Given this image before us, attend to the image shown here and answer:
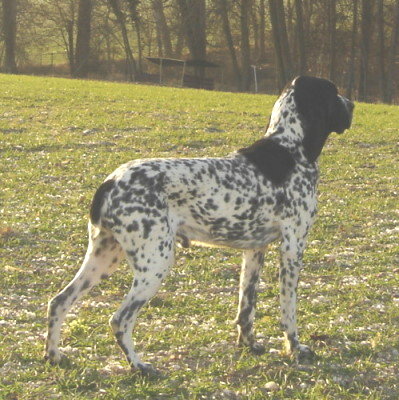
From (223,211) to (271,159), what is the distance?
0.77 metres

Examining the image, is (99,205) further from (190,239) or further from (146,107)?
(146,107)

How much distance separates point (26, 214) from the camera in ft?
39.0

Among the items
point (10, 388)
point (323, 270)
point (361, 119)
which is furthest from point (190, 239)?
point (361, 119)

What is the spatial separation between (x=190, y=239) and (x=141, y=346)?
115 cm

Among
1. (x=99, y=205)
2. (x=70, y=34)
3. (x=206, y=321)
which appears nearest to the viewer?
(x=99, y=205)

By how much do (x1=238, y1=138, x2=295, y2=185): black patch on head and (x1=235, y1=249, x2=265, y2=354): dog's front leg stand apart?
2.43ft

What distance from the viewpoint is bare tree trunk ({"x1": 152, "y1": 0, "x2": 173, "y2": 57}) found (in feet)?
179

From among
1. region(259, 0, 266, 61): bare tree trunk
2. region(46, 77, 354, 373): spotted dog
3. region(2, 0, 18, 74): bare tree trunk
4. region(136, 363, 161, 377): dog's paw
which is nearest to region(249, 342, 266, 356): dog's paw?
region(46, 77, 354, 373): spotted dog

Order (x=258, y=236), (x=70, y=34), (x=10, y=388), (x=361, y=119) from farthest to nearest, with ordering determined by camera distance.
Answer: (x=70, y=34), (x=361, y=119), (x=258, y=236), (x=10, y=388)

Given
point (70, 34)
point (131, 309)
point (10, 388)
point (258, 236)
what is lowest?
point (10, 388)

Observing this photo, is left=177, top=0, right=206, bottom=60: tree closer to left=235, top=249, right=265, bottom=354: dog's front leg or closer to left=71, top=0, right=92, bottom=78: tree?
left=71, top=0, right=92, bottom=78: tree

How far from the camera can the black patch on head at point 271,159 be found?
22.1ft

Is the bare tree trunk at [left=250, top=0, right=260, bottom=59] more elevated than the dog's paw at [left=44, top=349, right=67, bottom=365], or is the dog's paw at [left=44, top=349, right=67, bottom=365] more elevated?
the bare tree trunk at [left=250, top=0, right=260, bottom=59]

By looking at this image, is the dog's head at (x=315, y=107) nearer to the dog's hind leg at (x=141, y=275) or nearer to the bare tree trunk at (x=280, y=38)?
the dog's hind leg at (x=141, y=275)
